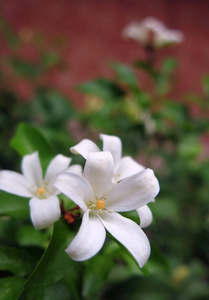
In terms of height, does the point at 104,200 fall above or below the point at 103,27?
below

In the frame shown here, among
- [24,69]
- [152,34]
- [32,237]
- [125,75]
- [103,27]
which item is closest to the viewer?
[32,237]

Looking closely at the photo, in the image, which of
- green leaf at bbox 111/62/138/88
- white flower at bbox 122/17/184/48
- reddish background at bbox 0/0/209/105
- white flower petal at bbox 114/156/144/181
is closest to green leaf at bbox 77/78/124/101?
green leaf at bbox 111/62/138/88

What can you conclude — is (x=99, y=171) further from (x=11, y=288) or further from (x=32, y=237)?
(x=32, y=237)

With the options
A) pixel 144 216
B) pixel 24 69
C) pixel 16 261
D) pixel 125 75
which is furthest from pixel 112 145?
pixel 24 69

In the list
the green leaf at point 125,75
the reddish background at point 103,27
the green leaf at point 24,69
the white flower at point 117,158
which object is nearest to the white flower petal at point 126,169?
the white flower at point 117,158

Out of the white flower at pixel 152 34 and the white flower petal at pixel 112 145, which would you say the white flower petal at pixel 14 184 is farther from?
the white flower at pixel 152 34

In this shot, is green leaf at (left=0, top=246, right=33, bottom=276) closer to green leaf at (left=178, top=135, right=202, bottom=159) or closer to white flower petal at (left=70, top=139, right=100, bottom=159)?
white flower petal at (left=70, top=139, right=100, bottom=159)
